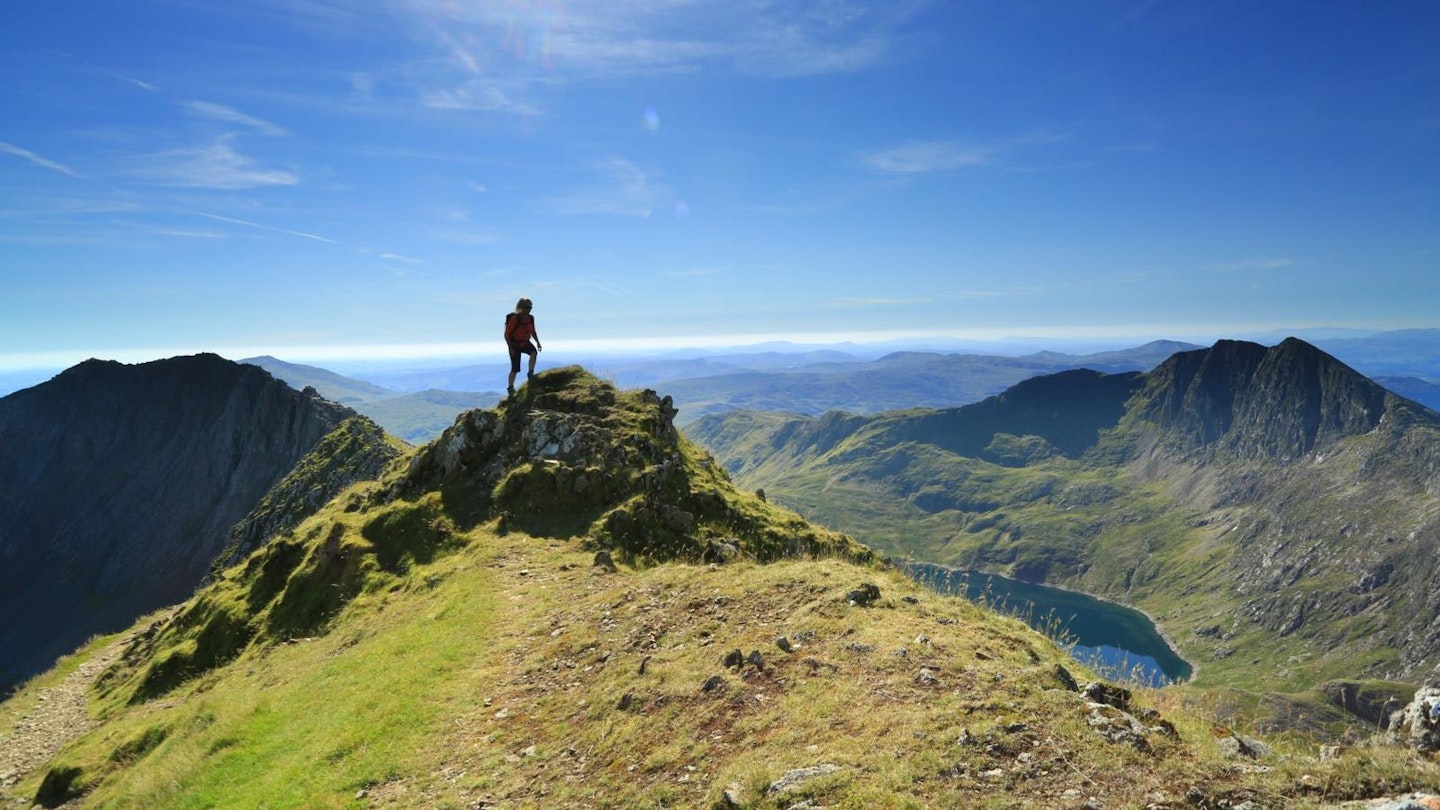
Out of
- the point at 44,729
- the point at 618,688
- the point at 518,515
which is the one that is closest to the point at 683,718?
the point at 618,688

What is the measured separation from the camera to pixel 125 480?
15112cm

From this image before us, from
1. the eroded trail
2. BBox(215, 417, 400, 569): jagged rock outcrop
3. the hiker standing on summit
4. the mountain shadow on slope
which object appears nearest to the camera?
the mountain shadow on slope

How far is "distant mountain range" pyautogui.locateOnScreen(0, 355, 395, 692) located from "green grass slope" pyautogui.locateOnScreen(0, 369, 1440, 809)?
94.6 m

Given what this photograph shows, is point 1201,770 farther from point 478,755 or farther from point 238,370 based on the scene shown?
point 238,370

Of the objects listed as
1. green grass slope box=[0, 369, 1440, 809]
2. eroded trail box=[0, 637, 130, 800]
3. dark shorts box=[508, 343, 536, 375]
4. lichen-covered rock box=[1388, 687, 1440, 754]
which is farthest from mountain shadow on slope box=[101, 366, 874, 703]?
lichen-covered rock box=[1388, 687, 1440, 754]

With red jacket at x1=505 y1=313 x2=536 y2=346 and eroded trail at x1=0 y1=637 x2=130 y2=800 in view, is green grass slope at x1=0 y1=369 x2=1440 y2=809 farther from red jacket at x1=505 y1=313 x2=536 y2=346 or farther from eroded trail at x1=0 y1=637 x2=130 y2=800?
red jacket at x1=505 y1=313 x2=536 y2=346

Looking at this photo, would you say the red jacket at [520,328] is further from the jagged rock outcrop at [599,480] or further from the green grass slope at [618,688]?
Answer: the green grass slope at [618,688]

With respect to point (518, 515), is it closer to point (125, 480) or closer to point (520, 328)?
point (520, 328)

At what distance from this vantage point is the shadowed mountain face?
125 m

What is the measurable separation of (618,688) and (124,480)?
632ft

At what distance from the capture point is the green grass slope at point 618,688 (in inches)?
352

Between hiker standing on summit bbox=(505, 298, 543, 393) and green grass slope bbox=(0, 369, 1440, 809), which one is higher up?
hiker standing on summit bbox=(505, 298, 543, 393)

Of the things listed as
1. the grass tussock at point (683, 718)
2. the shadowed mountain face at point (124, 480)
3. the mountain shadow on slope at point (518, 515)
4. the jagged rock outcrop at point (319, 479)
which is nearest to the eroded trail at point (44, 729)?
the mountain shadow on slope at point (518, 515)

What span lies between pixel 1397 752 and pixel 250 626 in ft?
129
